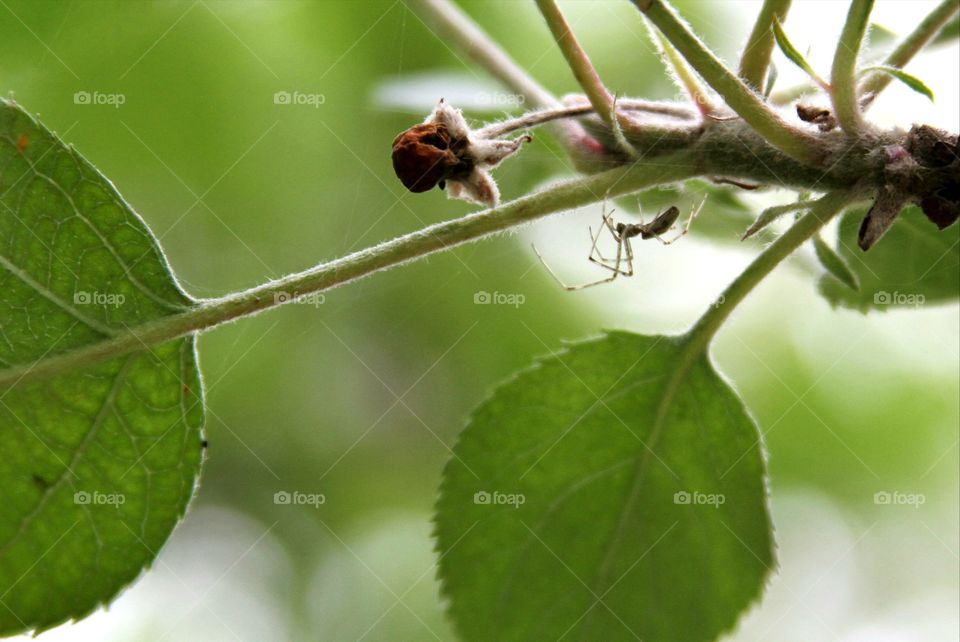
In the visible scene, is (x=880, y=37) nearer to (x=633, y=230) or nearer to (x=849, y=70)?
(x=633, y=230)

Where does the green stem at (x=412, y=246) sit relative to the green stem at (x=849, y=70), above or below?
below

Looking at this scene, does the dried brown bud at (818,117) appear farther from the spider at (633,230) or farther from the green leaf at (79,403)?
the green leaf at (79,403)

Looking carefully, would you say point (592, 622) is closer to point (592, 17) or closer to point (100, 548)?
point (100, 548)

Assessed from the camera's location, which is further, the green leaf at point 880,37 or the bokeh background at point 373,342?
the bokeh background at point 373,342

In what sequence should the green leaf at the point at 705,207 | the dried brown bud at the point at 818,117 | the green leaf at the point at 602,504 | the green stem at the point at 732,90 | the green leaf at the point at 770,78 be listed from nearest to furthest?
the green stem at the point at 732,90 → the dried brown bud at the point at 818,117 → the green leaf at the point at 770,78 → the green leaf at the point at 602,504 → the green leaf at the point at 705,207

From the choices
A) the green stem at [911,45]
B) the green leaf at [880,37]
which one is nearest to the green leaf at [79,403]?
the green stem at [911,45]
